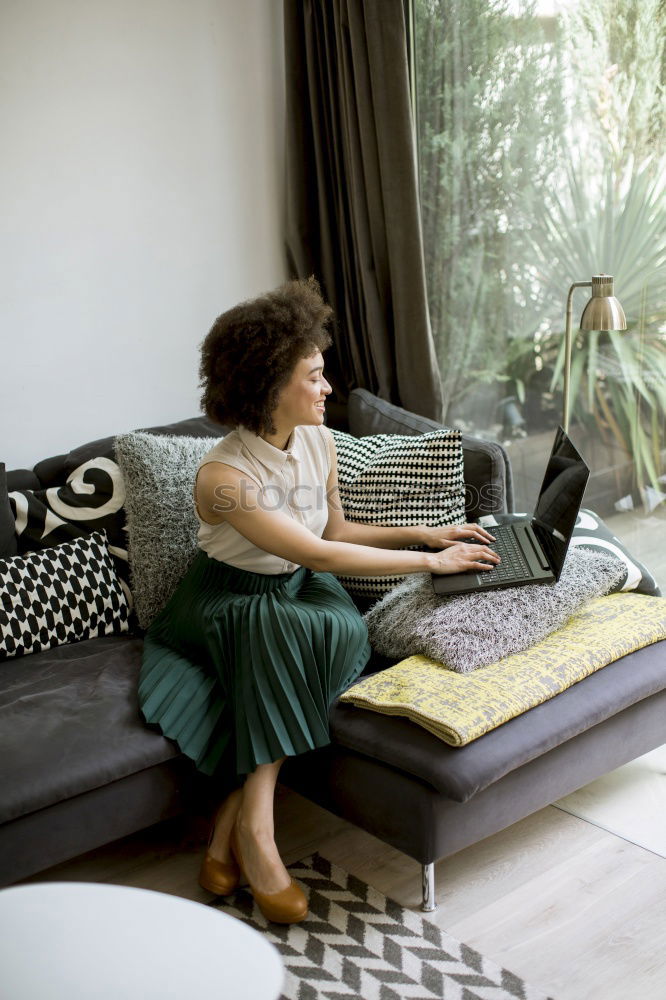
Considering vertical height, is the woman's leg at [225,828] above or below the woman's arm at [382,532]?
below

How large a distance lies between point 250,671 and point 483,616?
1.72 feet

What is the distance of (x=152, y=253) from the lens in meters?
3.07

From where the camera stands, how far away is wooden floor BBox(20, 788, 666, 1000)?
1776mm

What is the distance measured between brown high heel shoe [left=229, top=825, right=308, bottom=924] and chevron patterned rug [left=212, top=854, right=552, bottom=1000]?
22 mm

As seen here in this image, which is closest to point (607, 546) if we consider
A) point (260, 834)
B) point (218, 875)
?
point (260, 834)

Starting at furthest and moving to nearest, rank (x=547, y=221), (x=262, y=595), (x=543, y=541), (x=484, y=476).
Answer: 1. (x=547, y=221)
2. (x=484, y=476)
3. (x=543, y=541)
4. (x=262, y=595)

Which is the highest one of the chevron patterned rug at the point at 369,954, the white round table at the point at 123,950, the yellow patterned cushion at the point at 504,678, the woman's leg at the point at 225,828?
the white round table at the point at 123,950

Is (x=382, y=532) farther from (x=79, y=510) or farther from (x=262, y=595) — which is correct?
(x=79, y=510)

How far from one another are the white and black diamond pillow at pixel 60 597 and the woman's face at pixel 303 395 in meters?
0.66

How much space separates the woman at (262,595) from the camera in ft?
6.63

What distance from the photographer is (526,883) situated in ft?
6.61

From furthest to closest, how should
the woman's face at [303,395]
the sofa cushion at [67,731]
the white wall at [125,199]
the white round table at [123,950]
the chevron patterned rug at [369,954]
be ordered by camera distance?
the white wall at [125,199] < the woman's face at [303,395] < the sofa cushion at [67,731] < the chevron patterned rug at [369,954] < the white round table at [123,950]

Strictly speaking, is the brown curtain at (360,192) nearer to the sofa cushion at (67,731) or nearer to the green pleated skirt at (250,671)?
the green pleated skirt at (250,671)

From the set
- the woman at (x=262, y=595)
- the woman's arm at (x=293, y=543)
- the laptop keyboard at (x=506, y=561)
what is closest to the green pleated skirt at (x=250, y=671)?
the woman at (x=262, y=595)
